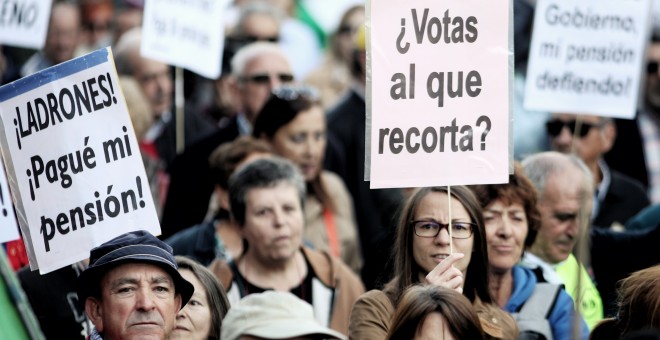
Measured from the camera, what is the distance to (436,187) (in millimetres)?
7410

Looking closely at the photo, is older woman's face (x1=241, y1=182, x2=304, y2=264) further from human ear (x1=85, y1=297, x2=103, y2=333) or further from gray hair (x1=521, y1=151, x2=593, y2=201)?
human ear (x1=85, y1=297, x2=103, y2=333)

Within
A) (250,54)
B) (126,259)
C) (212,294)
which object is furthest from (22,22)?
(126,259)

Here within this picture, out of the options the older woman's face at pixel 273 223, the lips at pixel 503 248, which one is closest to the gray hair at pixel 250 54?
the older woman's face at pixel 273 223

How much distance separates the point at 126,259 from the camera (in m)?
6.46

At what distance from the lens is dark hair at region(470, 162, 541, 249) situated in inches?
311

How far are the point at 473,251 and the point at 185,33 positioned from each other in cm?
479

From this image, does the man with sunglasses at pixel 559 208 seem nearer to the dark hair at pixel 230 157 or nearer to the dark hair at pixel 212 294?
the dark hair at pixel 230 157

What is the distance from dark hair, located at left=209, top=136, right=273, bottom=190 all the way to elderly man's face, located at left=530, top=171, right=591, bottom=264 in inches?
70.0

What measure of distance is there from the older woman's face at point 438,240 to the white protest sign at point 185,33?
14.5 feet

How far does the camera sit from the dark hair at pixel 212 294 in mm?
7098

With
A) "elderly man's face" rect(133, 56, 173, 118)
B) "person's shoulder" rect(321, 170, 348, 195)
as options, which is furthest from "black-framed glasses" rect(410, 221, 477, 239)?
"elderly man's face" rect(133, 56, 173, 118)

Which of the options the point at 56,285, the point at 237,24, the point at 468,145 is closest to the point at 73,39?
the point at 237,24

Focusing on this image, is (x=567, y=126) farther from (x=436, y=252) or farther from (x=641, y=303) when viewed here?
(x=641, y=303)

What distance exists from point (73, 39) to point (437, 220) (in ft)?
24.1
